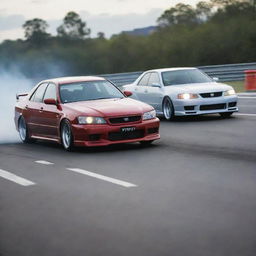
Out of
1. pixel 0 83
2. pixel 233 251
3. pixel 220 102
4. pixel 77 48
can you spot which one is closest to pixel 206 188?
pixel 233 251

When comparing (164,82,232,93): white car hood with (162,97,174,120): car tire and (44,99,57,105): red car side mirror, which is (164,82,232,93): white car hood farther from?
(44,99,57,105): red car side mirror

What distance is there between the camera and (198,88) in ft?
59.5

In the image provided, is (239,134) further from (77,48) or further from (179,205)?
(77,48)

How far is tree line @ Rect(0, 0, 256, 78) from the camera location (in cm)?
5028

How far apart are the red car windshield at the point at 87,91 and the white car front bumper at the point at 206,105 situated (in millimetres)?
3817

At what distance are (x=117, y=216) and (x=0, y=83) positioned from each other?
108 feet

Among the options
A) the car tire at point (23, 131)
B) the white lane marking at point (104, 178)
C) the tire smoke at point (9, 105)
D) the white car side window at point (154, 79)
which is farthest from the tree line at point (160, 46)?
the white lane marking at point (104, 178)

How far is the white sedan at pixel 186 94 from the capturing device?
17922 mm

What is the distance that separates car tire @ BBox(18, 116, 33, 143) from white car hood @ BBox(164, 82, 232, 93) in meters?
4.44

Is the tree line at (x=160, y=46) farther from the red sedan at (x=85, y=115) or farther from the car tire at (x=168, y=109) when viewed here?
the red sedan at (x=85, y=115)

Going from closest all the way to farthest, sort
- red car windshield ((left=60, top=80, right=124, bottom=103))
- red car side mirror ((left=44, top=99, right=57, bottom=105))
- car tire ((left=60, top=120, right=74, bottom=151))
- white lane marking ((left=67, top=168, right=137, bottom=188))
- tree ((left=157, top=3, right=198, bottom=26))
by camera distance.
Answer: white lane marking ((left=67, top=168, right=137, bottom=188)) → car tire ((left=60, top=120, right=74, bottom=151)) → red car side mirror ((left=44, top=99, right=57, bottom=105)) → red car windshield ((left=60, top=80, right=124, bottom=103)) → tree ((left=157, top=3, right=198, bottom=26))

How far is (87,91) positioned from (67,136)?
1225mm

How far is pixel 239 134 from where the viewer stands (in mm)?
14359

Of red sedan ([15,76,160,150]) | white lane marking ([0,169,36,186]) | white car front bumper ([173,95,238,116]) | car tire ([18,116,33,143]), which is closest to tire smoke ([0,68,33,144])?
car tire ([18,116,33,143])
